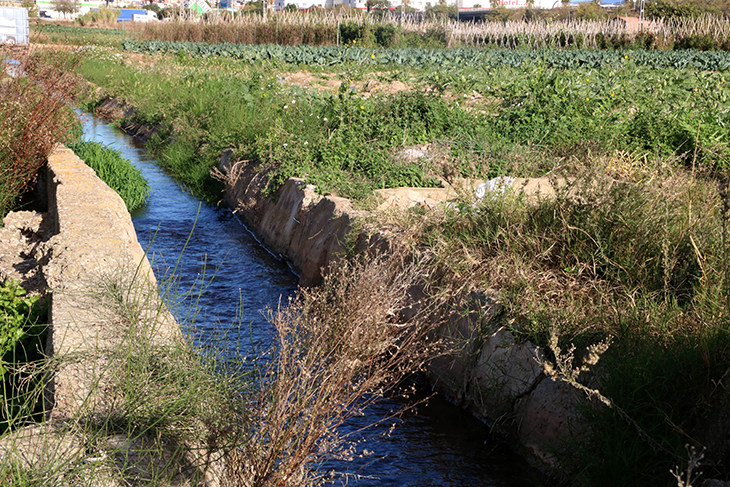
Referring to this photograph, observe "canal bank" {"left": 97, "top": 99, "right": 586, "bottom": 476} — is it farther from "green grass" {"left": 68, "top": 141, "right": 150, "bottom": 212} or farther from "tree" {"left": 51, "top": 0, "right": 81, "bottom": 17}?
"tree" {"left": 51, "top": 0, "right": 81, "bottom": 17}

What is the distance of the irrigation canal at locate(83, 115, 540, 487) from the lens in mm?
3941

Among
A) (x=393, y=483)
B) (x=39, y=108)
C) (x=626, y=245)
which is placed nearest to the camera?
(x=393, y=483)

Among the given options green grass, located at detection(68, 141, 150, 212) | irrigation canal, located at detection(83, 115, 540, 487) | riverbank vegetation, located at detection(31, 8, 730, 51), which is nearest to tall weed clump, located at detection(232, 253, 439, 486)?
irrigation canal, located at detection(83, 115, 540, 487)

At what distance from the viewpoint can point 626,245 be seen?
4.48 m

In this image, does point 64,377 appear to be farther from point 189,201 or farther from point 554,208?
point 189,201

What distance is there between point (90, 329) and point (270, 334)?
7.22ft

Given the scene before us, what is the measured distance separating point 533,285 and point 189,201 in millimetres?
6677

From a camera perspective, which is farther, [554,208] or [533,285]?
[554,208]

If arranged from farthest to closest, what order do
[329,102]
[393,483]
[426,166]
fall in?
[329,102] → [426,166] → [393,483]

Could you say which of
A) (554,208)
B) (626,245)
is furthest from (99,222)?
(626,245)

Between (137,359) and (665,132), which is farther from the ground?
(665,132)

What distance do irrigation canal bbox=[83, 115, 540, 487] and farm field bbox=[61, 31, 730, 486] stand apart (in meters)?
0.65

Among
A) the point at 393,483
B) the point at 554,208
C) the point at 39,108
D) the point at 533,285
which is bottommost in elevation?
the point at 393,483

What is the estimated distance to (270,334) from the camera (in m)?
5.47
